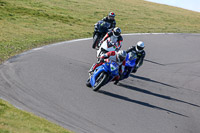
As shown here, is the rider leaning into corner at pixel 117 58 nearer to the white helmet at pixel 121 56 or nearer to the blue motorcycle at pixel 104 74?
the white helmet at pixel 121 56

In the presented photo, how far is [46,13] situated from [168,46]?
10936 millimetres

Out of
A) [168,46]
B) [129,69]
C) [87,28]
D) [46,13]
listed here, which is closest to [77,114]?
[129,69]

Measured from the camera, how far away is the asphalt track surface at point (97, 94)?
8.39 metres

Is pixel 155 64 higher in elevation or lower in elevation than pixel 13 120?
lower

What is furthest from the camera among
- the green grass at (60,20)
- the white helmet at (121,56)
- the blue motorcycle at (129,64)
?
the green grass at (60,20)

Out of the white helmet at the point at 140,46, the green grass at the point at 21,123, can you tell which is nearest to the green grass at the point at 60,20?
the white helmet at the point at 140,46

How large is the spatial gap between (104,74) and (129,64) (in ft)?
6.29

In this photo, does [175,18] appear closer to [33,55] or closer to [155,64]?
[155,64]

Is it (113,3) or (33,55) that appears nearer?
(33,55)

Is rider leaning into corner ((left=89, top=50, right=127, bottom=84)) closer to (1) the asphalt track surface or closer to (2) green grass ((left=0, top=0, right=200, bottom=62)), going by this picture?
(1) the asphalt track surface

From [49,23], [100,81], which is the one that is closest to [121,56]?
[100,81]

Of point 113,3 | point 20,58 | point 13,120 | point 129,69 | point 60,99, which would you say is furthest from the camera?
point 113,3

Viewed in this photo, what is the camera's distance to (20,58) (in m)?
12.9

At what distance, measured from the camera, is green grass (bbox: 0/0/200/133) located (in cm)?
714
